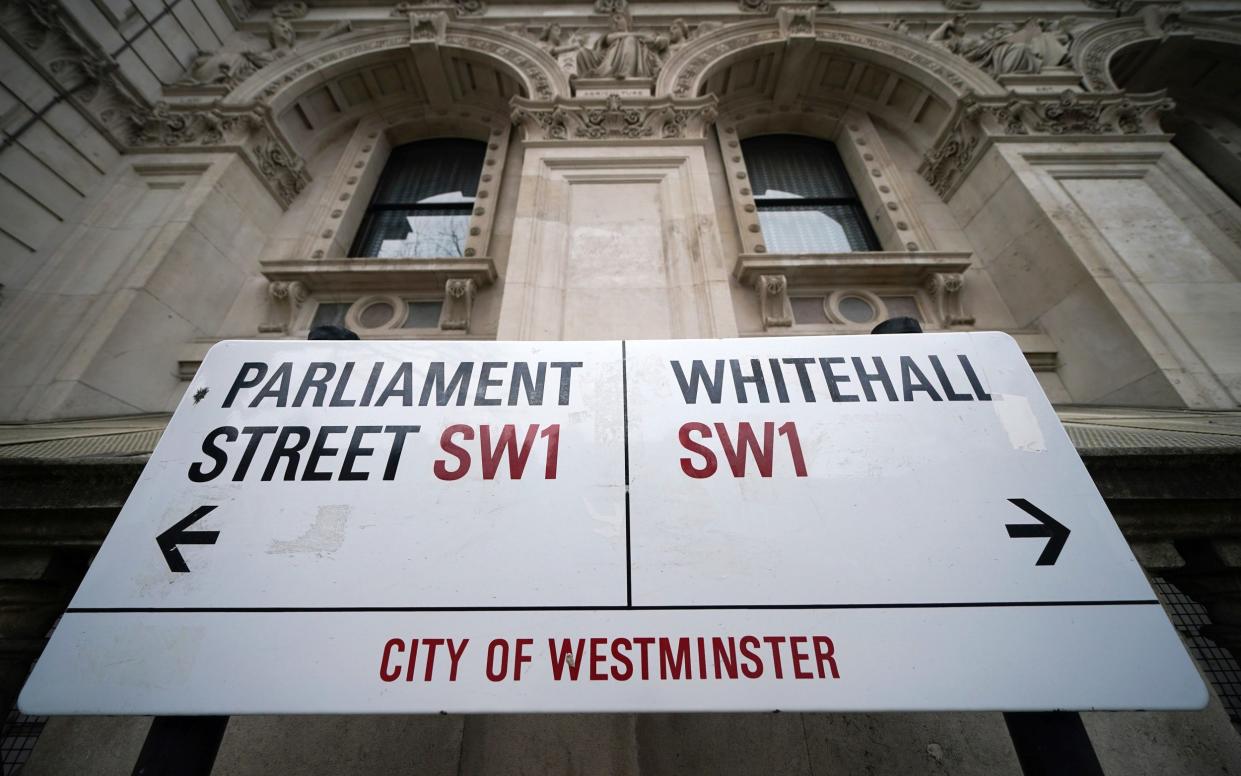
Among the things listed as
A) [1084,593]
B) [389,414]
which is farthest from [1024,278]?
[389,414]

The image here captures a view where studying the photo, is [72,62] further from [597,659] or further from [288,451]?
[597,659]

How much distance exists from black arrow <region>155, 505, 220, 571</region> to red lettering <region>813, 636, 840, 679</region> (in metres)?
2.22

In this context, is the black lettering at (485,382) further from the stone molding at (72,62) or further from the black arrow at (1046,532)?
the stone molding at (72,62)

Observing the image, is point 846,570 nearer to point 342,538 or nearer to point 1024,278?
point 342,538

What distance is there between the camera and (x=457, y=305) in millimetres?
5121

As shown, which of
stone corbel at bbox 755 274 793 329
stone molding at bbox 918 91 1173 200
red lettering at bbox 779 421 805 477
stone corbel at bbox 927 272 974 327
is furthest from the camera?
stone molding at bbox 918 91 1173 200

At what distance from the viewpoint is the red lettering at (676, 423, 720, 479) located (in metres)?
1.84

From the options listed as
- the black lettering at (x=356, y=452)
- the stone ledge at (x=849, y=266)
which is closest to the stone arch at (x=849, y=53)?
the stone ledge at (x=849, y=266)

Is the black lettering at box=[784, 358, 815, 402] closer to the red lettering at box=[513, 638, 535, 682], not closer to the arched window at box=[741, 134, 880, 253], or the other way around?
the red lettering at box=[513, 638, 535, 682]

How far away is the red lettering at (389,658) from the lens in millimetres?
1459

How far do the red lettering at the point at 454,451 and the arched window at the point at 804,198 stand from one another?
5249mm

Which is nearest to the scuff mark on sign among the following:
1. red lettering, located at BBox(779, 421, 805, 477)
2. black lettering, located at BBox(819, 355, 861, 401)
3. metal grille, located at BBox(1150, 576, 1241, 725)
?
red lettering, located at BBox(779, 421, 805, 477)

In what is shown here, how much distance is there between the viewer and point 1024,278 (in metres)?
4.97

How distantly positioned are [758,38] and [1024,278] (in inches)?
208
